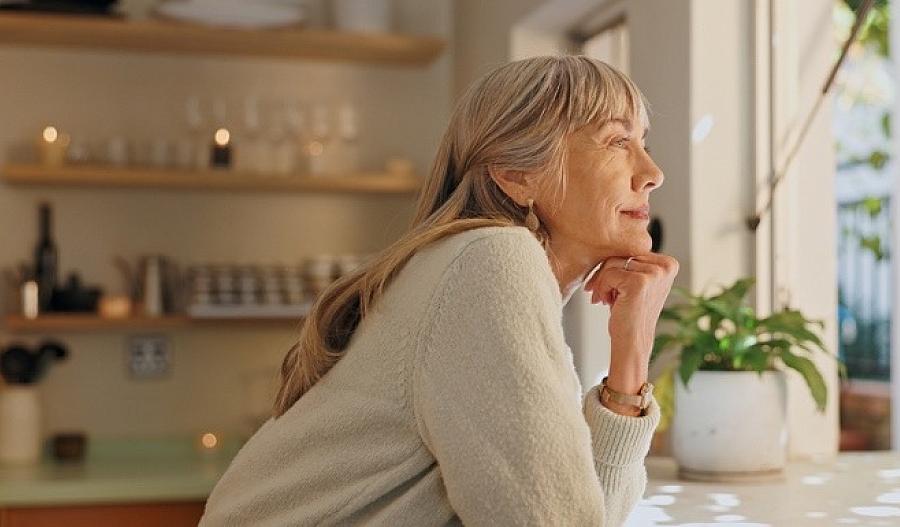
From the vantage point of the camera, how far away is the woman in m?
1.16

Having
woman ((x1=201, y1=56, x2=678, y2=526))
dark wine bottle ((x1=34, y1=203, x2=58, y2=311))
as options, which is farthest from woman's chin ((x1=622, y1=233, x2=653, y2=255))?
dark wine bottle ((x1=34, y1=203, x2=58, y2=311))

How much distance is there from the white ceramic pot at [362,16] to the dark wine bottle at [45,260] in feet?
3.40

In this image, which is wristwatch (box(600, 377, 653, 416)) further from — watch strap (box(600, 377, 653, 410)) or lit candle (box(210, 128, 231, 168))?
lit candle (box(210, 128, 231, 168))

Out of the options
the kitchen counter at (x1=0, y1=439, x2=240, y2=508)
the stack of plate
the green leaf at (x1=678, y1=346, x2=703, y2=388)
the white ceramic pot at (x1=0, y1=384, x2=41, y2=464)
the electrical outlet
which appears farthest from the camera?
the electrical outlet

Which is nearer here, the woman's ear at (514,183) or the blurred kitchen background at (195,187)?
the woman's ear at (514,183)

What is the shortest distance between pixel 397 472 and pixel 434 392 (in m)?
0.11

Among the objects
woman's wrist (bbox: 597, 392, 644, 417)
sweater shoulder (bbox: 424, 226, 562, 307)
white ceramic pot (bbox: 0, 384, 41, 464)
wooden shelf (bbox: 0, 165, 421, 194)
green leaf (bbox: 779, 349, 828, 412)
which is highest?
wooden shelf (bbox: 0, 165, 421, 194)

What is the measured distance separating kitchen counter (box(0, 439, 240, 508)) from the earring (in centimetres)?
195

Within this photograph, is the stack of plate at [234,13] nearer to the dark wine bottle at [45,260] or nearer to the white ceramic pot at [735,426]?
the dark wine bottle at [45,260]

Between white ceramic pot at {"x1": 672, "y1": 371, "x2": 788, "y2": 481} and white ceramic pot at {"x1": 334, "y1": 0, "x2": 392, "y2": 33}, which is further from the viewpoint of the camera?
white ceramic pot at {"x1": 334, "y1": 0, "x2": 392, "y2": 33}

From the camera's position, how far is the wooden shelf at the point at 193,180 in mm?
3623

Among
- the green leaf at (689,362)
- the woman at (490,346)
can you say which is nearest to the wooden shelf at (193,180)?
the green leaf at (689,362)

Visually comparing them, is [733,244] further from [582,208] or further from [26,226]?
[26,226]

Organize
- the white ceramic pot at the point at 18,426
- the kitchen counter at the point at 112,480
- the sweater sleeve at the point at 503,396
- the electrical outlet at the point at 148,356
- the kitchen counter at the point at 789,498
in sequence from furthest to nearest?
1. the electrical outlet at the point at 148,356
2. the white ceramic pot at the point at 18,426
3. the kitchen counter at the point at 112,480
4. the kitchen counter at the point at 789,498
5. the sweater sleeve at the point at 503,396
